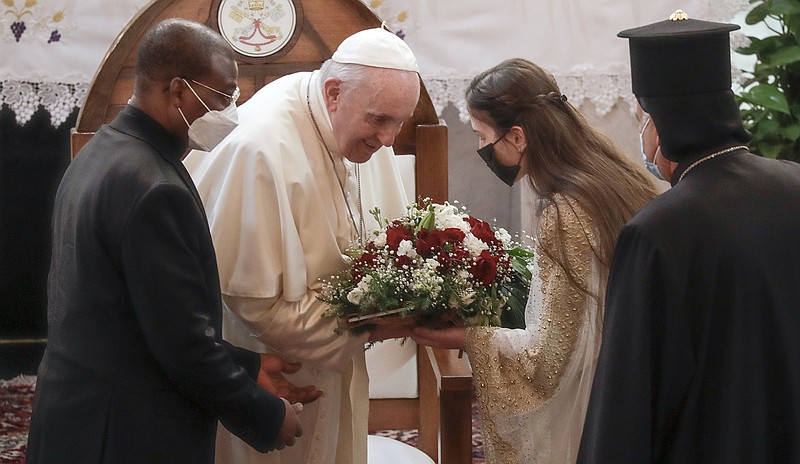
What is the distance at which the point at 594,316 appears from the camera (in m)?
2.82

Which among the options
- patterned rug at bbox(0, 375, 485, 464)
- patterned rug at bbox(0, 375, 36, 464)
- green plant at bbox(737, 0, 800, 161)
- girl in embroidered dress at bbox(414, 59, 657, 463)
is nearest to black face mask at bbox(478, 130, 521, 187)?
girl in embroidered dress at bbox(414, 59, 657, 463)

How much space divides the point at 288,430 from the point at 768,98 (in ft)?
10.3

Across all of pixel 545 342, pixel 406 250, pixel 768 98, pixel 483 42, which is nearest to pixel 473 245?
pixel 406 250

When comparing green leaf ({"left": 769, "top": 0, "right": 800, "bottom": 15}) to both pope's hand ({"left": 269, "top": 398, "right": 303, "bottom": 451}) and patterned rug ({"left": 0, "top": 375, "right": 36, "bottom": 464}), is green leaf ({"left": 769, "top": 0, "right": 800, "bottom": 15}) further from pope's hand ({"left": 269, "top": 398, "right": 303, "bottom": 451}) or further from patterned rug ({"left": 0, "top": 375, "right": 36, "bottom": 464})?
patterned rug ({"left": 0, "top": 375, "right": 36, "bottom": 464})

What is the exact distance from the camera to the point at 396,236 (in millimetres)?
2850

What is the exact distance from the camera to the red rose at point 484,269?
→ 2820 mm

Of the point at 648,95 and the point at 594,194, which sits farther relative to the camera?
the point at 594,194

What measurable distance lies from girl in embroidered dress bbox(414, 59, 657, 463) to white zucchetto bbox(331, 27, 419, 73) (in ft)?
0.79

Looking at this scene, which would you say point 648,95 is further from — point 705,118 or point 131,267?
point 131,267

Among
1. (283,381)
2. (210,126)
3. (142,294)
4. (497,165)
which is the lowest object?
(283,381)

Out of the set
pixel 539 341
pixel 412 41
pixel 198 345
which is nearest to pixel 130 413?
pixel 198 345

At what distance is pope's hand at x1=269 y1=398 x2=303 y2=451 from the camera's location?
262cm

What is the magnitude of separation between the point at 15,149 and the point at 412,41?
9.81 ft

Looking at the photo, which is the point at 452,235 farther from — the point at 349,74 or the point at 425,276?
the point at 349,74
